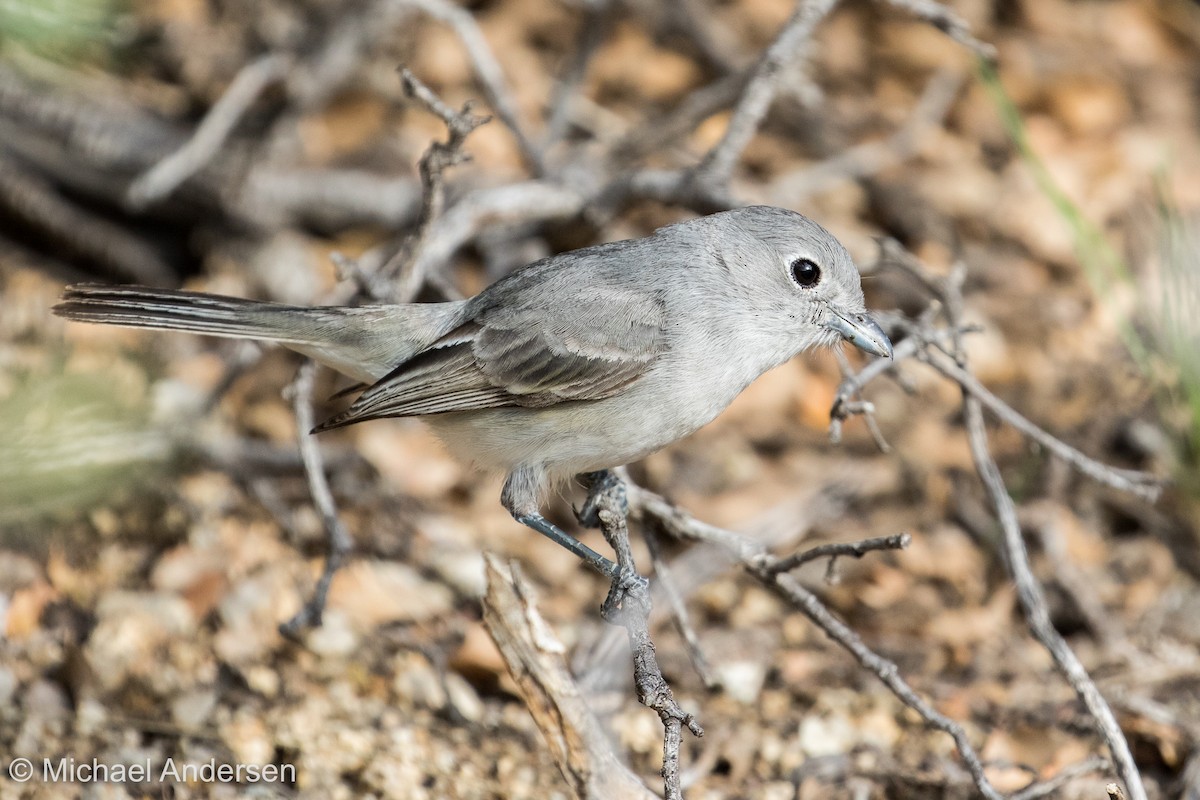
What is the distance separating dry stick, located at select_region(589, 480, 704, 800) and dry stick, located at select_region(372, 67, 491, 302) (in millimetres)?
1041

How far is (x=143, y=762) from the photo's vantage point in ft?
12.2

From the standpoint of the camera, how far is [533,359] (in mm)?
3932

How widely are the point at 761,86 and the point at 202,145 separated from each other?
9.03 ft

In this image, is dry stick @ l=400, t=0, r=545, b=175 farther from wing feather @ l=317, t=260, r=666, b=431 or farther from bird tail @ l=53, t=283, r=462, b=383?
wing feather @ l=317, t=260, r=666, b=431

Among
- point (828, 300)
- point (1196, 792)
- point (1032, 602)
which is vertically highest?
point (828, 300)

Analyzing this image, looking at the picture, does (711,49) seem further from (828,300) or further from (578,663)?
(578,663)

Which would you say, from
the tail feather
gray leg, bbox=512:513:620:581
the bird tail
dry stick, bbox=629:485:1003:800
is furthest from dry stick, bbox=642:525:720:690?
the tail feather

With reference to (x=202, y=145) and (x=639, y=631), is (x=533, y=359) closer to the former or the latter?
(x=639, y=631)

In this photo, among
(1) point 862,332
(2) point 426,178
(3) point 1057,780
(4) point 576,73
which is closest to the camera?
(3) point 1057,780

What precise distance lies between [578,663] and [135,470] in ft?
6.11

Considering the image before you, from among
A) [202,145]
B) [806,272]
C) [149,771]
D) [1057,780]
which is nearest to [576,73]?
[202,145]

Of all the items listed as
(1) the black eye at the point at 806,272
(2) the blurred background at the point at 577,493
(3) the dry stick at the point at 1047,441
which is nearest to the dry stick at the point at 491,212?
(2) the blurred background at the point at 577,493

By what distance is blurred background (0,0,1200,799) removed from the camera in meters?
4.08

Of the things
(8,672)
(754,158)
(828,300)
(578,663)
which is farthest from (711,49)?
(8,672)
